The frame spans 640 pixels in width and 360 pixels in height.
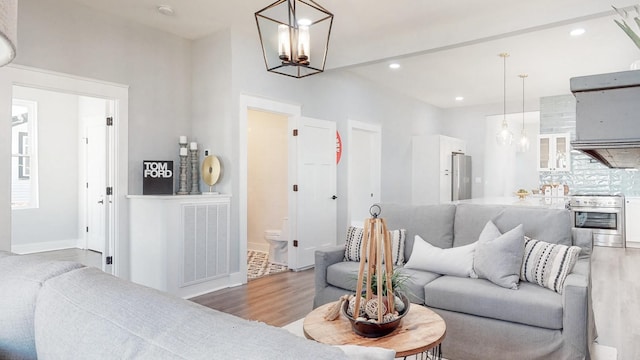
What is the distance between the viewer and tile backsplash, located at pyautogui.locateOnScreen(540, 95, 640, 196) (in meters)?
6.95

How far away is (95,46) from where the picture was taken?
377 centimetres

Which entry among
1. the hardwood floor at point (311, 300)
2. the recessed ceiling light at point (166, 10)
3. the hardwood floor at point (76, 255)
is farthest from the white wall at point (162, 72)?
the hardwood floor at point (76, 255)

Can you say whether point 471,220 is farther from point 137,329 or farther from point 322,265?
point 137,329

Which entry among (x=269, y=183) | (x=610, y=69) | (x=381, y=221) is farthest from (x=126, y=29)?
(x=610, y=69)

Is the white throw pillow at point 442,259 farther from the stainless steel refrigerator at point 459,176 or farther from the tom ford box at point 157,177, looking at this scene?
the stainless steel refrigerator at point 459,176

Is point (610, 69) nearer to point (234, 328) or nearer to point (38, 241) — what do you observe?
point (234, 328)

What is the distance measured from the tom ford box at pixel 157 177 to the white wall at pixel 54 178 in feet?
10.1

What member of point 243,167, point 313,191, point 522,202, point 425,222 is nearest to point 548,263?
point 425,222

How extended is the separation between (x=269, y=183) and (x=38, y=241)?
362 cm

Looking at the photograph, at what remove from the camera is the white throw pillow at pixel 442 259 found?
2.81 metres

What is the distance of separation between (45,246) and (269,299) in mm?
4436

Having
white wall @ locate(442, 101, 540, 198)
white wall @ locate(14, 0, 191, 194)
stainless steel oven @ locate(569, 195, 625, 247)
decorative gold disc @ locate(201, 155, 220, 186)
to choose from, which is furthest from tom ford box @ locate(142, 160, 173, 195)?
white wall @ locate(442, 101, 540, 198)

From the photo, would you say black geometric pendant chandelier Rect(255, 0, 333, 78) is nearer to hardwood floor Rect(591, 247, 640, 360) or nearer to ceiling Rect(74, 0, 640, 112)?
ceiling Rect(74, 0, 640, 112)

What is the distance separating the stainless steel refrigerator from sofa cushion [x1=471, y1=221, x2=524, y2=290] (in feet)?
17.9
